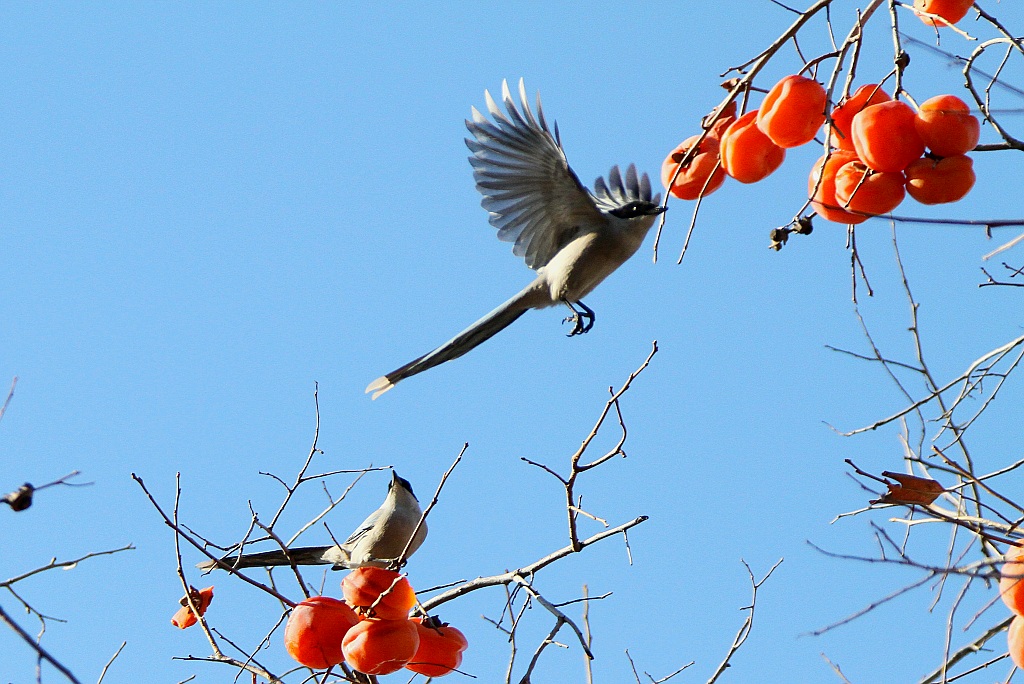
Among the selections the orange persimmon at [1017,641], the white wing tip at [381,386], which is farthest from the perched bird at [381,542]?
the orange persimmon at [1017,641]

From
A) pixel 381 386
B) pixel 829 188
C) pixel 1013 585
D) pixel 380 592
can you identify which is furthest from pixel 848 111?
pixel 381 386

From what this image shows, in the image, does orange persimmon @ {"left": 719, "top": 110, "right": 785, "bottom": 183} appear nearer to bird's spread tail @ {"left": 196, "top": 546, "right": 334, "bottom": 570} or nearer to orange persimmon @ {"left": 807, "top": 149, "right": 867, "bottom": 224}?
orange persimmon @ {"left": 807, "top": 149, "right": 867, "bottom": 224}

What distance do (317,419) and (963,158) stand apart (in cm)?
213

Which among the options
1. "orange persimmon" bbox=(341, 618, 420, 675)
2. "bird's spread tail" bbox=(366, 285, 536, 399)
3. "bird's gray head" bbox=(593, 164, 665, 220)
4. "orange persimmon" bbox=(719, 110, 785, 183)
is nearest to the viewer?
"orange persimmon" bbox=(719, 110, 785, 183)

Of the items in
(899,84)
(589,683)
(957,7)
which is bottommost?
(589,683)

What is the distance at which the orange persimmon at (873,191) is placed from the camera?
210 cm

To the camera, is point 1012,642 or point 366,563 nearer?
point 1012,642

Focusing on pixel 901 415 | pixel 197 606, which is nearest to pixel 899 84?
A: pixel 901 415

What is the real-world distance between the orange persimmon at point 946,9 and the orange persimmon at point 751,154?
72 cm

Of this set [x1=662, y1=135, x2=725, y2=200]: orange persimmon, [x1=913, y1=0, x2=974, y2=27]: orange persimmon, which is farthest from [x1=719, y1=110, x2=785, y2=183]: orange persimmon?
[x1=913, y1=0, x2=974, y2=27]: orange persimmon

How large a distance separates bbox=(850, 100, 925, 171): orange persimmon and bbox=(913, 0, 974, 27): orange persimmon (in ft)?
2.27

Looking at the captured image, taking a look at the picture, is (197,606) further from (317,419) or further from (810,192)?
(810,192)

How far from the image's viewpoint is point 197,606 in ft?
10.4

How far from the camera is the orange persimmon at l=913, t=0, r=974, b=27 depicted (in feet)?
8.61
